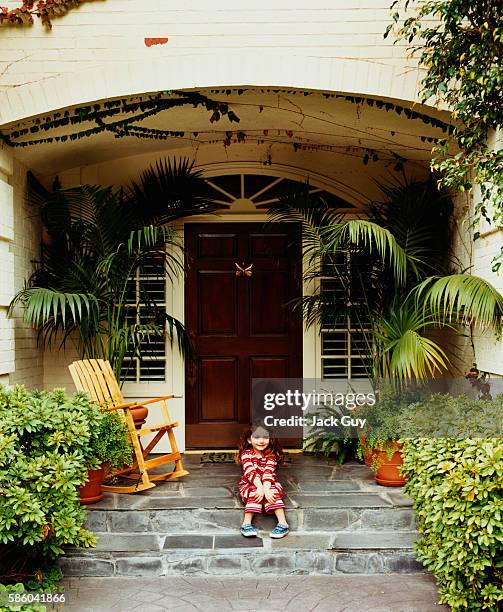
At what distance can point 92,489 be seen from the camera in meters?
4.80

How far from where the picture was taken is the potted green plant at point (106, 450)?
4.77 m

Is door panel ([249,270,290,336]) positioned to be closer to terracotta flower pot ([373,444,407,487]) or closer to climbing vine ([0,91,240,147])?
climbing vine ([0,91,240,147])

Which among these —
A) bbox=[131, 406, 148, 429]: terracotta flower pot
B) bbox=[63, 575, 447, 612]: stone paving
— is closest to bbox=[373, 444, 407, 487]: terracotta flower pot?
bbox=[63, 575, 447, 612]: stone paving

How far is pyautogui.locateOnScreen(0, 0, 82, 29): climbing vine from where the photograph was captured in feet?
16.6

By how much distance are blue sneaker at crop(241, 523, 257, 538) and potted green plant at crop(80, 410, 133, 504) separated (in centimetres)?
103

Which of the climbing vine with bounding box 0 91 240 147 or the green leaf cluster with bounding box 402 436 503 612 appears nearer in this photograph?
the green leaf cluster with bounding box 402 436 503 612

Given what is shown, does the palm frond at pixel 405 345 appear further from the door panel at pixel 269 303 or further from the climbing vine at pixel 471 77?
the door panel at pixel 269 303

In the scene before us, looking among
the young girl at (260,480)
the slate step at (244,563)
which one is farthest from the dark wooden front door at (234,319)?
the slate step at (244,563)

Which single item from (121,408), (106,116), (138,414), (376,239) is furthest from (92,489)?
(106,116)

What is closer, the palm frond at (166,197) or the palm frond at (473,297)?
the palm frond at (473,297)

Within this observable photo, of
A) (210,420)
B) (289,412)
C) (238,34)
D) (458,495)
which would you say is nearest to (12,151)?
(238,34)

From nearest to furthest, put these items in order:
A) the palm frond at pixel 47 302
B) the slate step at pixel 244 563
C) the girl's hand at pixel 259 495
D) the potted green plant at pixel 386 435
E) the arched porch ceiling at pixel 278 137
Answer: the slate step at pixel 244 563 → the girl's hand at pixel 259 495 → the potted green plant at pixel 386 435 → the palm frond at pixel 47 302 → the arched porch ceiling at pixel 278 137

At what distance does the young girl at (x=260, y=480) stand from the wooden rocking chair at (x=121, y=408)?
0.65m

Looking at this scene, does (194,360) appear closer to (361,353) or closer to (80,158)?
(361,353)
